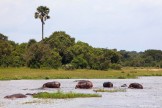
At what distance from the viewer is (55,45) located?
11106 cm

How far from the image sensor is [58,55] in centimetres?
10144

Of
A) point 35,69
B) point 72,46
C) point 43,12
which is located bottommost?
point 35,69

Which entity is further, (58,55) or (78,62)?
(58,55)

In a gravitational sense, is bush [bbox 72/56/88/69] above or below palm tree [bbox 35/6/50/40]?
below

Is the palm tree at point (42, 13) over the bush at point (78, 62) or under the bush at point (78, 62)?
over

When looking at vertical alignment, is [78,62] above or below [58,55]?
below

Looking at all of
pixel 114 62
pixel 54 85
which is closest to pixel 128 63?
pixel 114 62

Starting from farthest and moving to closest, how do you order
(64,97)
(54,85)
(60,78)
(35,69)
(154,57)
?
(154,57) < (35,69) < (60,78) < (54,85) < (64,97)

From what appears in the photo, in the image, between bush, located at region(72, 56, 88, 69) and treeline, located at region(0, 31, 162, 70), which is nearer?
treeline, located at region(0, 31, 162, 70)

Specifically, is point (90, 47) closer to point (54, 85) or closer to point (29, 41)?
point (29, 41)

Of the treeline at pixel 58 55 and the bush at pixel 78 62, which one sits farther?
the bush at pixel 78 62

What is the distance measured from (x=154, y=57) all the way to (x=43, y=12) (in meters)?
61.2

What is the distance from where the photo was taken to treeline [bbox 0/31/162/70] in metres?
95.8

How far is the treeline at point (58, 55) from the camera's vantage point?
9575 centimetres
